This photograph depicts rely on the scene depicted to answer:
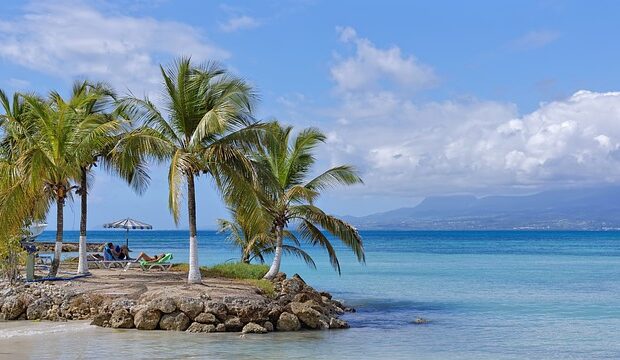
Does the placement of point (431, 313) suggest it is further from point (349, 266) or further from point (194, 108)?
point (349, 266)

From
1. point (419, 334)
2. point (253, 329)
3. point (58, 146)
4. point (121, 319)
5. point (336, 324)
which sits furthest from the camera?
point (58, 146)

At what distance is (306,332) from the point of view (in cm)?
2005

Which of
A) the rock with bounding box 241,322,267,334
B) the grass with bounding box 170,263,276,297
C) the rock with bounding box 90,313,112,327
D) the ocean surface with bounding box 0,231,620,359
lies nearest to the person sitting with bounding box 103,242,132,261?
the grass with bounding box 170,263,276,297

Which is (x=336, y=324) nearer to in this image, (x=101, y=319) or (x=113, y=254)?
(x=101, y=319)

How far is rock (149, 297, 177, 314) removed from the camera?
19453 millimetres

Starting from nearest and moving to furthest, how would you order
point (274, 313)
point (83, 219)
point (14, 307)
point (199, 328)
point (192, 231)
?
point (199, 328)
point (274, 313)
point (14, 307)
point (192, 231)
point (83, 219)

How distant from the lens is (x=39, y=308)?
2091 centimetres

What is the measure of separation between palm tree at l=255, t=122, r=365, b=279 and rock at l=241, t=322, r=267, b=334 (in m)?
5.67

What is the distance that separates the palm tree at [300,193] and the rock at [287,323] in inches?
195

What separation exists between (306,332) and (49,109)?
1087cm

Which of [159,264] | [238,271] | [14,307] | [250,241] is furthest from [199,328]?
[250,241]

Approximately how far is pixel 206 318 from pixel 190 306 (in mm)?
540

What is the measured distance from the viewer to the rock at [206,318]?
1941cm

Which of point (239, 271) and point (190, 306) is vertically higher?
point (239, 271)
